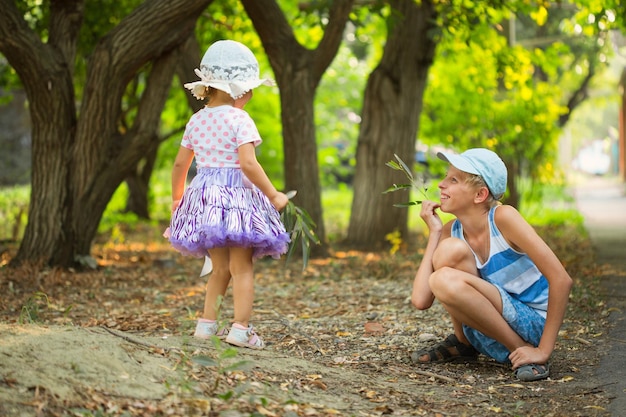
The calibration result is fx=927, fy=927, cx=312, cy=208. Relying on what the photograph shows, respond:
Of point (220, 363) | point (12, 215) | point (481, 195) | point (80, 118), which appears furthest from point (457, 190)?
point (12, 215)

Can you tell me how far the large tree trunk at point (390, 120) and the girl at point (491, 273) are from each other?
5875mm

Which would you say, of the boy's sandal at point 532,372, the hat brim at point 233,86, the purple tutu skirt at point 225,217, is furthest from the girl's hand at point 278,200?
the boy's sandal at point 532,372

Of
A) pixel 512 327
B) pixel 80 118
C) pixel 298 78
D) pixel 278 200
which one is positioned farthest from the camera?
pixel 298 78

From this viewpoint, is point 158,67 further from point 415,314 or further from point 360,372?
point 360,372

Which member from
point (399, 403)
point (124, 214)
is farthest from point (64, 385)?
point (124, 214)

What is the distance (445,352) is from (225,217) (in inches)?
56.1

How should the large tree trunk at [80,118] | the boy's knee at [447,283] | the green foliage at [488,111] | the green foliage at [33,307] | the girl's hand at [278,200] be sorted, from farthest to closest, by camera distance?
the green foliage at [488,111] → the large tree trunk at [80,118] → the green foliage at [33,307] → the girl's hand at [278,200] → the boy's knee at [447,283]

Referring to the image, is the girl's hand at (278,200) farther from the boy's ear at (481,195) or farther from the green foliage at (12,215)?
the green foliage at (12,215)

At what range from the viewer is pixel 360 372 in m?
4.85

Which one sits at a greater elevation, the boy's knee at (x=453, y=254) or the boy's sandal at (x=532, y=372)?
the boy's knee at (x=453, y=254)

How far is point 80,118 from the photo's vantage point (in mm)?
8492

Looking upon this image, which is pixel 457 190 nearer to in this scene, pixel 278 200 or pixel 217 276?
pixel 278 200

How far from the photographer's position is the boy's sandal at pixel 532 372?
184 inches

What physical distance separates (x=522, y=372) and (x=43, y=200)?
5182 millimetres
